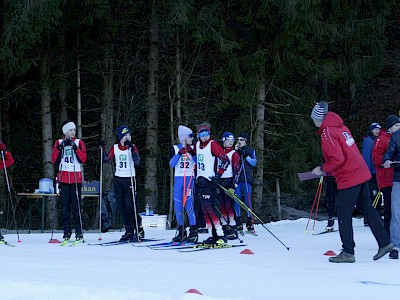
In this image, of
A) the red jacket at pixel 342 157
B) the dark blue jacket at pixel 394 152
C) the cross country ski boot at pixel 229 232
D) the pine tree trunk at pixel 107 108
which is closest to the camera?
the red jacket at pixel 342 157

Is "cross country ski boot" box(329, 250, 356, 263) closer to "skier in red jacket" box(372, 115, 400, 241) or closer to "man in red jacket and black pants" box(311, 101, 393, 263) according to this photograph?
"man in red jacket and black pants" box(311, 101, 393, 263)

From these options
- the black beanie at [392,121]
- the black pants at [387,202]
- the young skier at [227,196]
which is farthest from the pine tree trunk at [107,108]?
the black beanie at [392,121]

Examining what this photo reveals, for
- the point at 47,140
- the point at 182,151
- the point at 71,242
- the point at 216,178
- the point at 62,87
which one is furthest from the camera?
the point at 62,87

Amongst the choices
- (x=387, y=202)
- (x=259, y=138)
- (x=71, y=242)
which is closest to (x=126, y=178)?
(x=71, y=242)

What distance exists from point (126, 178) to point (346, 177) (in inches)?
164

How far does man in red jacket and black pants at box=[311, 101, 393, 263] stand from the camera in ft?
26.0

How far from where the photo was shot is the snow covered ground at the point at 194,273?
237 inches

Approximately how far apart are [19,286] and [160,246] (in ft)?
14.7

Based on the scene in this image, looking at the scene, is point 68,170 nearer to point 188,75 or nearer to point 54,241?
point 54,241

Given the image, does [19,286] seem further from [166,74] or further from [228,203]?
[166,74]

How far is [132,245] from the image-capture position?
10867 mm

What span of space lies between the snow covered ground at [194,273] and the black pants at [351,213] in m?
0.26

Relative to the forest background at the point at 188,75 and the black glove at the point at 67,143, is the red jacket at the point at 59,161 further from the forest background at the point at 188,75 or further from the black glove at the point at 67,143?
the forest background at the point at 188,75

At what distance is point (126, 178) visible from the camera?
36.7 ft
